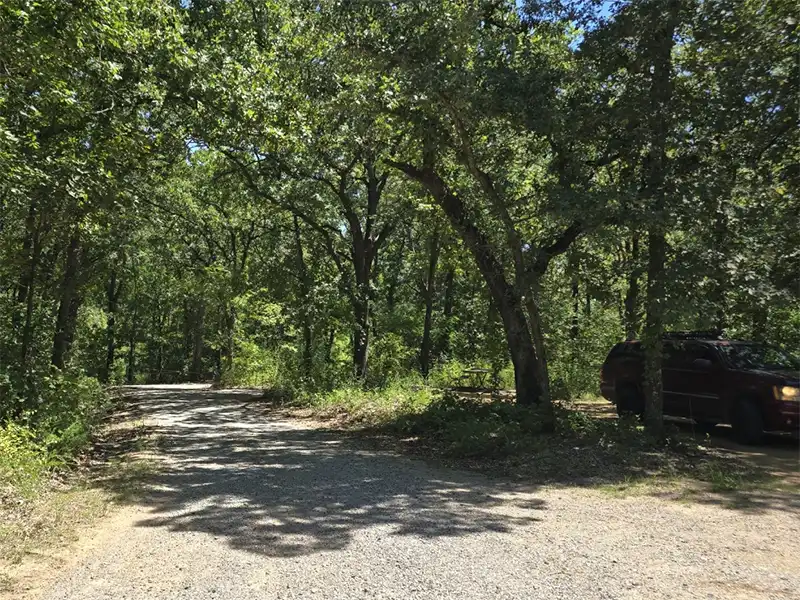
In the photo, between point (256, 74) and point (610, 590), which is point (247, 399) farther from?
point (610, 590)

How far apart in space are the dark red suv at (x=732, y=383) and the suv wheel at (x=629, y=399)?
0.54 m

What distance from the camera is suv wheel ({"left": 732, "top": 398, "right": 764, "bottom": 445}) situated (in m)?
10.5

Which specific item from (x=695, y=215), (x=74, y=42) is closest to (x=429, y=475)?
(x=695, y=215)

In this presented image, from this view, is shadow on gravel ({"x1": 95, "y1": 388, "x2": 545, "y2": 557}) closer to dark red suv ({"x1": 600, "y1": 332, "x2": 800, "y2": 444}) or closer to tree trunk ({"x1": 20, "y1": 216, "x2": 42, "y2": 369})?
tree trunk ({"x1": 20, "y1": 216, "x2": 42, "y2": 369})

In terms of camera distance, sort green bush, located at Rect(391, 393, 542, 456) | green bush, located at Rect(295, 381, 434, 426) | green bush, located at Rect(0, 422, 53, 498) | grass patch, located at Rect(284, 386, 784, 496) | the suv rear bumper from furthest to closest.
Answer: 1. green bush, located at Rect(295, 381, 434, 426)
2. the suv rear bumper
3. green bush, located at Rect(391, 393, 542, 456)
4. grass patch, located at Rect(284, 386, 784, 496)
5. green bush, located at Rect(0, 422, 53, 498)

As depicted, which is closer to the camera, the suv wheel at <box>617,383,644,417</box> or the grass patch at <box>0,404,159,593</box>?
the grass patch at <box>0,404,159,593</box>

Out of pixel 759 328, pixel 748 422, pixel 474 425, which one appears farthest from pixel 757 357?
pixel 474 425

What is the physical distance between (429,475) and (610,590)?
4314 mm

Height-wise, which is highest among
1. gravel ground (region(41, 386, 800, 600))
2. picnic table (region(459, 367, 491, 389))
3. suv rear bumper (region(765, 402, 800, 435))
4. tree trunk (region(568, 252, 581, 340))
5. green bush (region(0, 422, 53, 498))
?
tree trunk (region(568, 252, 581, 340))

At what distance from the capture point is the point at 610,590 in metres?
4.30

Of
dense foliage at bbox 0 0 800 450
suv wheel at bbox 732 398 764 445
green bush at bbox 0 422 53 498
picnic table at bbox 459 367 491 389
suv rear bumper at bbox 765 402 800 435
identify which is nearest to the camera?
green bush at bbox 0 422 53 498

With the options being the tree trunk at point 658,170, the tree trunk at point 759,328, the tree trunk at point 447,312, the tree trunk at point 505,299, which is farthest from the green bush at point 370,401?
the tree trunk at point 447,312

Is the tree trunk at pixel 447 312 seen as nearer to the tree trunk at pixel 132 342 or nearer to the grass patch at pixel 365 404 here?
the grass patch at pixel 365 404

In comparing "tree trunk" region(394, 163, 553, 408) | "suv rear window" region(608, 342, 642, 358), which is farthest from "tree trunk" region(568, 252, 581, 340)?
"suv rear window" region(608, 342, 642, 358)
